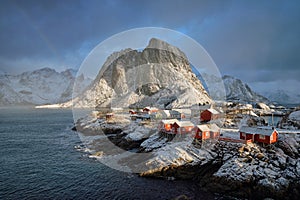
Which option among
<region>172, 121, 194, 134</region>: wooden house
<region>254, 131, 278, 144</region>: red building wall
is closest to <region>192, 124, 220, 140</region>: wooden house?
<region>172, 121, 194, 134</region>: wooden house

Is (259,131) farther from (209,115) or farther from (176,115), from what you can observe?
(176,115)

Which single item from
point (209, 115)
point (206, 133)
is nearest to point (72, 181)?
point (206, 133)

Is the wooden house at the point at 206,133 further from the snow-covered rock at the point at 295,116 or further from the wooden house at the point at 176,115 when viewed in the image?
the snow-covered rock at the point at 295,116

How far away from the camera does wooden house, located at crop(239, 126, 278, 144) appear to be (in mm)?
31995

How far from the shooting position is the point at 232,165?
27156mm

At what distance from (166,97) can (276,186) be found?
106 meters

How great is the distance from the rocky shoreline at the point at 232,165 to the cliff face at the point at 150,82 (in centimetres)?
7378

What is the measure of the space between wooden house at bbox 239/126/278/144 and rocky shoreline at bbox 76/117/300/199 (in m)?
0.97

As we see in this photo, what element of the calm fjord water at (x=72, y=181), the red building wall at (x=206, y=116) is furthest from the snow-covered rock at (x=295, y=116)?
the calm fjord water at (x=72, y=181)

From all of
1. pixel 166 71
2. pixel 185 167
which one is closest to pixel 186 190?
pixel 185 167

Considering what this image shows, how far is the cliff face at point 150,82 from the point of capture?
129 m

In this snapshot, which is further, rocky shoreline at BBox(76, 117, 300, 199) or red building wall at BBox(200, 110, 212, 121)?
red building wall at BBox(200, 110, 212, 121)

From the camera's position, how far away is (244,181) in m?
24.4

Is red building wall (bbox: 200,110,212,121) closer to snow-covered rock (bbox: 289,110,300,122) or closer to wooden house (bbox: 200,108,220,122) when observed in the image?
wooden house (bbox: 200,108,220,122)
